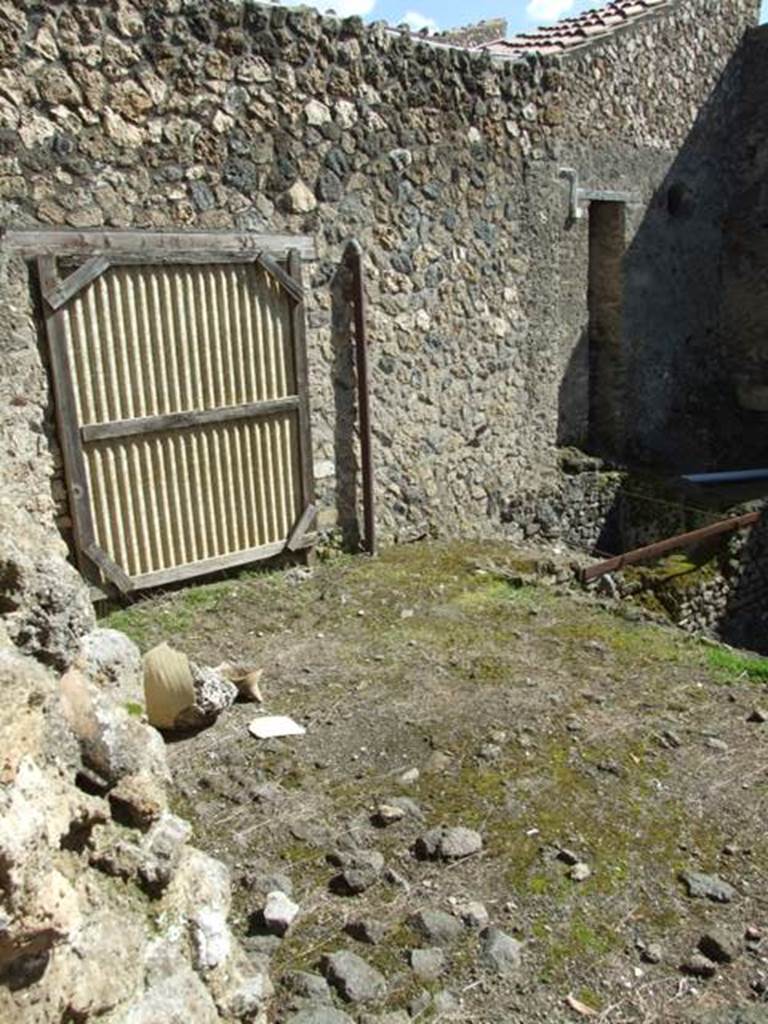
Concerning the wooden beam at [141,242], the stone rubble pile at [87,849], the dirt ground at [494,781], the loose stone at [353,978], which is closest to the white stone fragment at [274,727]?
the dirt ground at [494,781]

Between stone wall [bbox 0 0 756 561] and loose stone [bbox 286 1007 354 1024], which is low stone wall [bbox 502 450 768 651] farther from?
loose stone [bbox 286 1007 354 1024]

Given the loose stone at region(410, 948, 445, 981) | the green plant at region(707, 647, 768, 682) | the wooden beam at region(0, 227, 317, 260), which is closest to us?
the loose stone at region(410, 948, 445, 981)

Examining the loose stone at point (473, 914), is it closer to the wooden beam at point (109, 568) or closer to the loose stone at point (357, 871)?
the loose stone at point (357, 871)

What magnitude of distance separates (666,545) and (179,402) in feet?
12.7

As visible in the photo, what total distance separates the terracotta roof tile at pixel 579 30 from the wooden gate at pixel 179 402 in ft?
14.4

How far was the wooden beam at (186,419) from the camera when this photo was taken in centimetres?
508

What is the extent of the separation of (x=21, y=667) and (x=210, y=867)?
2.45 feet

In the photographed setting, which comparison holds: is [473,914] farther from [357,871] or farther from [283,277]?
[283,277]

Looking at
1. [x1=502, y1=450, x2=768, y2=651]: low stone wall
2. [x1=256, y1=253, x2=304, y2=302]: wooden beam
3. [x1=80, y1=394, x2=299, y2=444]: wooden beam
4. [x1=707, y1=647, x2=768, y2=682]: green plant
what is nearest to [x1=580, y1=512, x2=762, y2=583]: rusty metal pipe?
[x1=502, y1=450, x2=768, y2=651]: low stone wall

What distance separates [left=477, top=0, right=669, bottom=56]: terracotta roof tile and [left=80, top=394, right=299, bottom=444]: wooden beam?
182 inches

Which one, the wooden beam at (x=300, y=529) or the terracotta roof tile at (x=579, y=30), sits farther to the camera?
the terracotta roof tile at (x=579, y=30)

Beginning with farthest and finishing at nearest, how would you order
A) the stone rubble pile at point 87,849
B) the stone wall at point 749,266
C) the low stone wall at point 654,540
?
the stone wall at point 749,266
the low stone wall at point 654,540
the stone rubble pile at point 87,849

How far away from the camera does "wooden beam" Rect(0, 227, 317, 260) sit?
4695 millimetres

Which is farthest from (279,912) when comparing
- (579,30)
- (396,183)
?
(579,30)
